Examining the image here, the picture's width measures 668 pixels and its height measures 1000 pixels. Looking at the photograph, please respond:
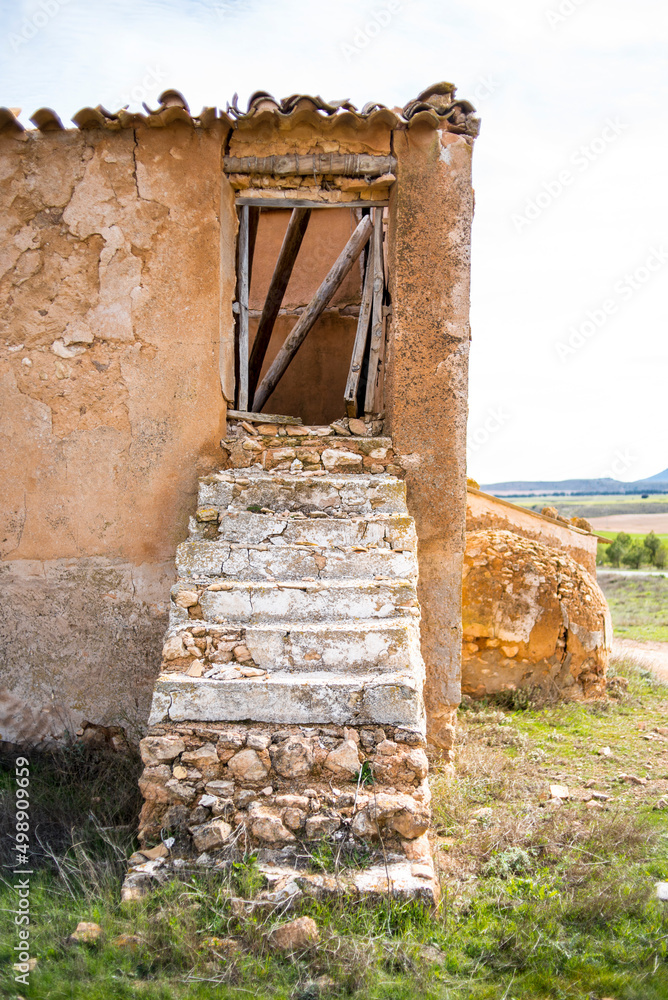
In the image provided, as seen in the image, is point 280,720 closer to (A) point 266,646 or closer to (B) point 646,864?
(A) point 266,646

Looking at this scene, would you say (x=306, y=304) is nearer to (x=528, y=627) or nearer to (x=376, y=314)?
(x=376, y=314)

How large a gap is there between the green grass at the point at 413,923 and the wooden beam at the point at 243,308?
2.73 metres

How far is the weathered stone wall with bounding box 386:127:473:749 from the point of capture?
15.0ft

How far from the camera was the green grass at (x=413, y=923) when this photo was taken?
2514 millimetres

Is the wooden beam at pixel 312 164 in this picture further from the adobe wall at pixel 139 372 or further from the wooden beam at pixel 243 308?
the wooden beam at pixel 243 308

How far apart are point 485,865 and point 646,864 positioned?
0.79 meters

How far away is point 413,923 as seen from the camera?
9.00 feet

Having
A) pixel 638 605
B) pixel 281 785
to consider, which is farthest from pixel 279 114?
pixel 638 605

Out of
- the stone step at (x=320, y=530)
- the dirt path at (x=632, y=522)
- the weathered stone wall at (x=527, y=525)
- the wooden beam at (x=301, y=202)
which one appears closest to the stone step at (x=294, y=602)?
the stone step at (x=320, y=530)

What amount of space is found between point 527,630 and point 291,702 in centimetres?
361

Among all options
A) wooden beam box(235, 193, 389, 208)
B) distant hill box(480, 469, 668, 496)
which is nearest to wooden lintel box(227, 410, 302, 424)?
wooden beam box(235, 193, 389, 208)

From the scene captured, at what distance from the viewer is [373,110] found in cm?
437

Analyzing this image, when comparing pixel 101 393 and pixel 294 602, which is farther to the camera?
pixel 101 393

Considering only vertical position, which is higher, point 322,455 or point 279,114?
point 279,114
